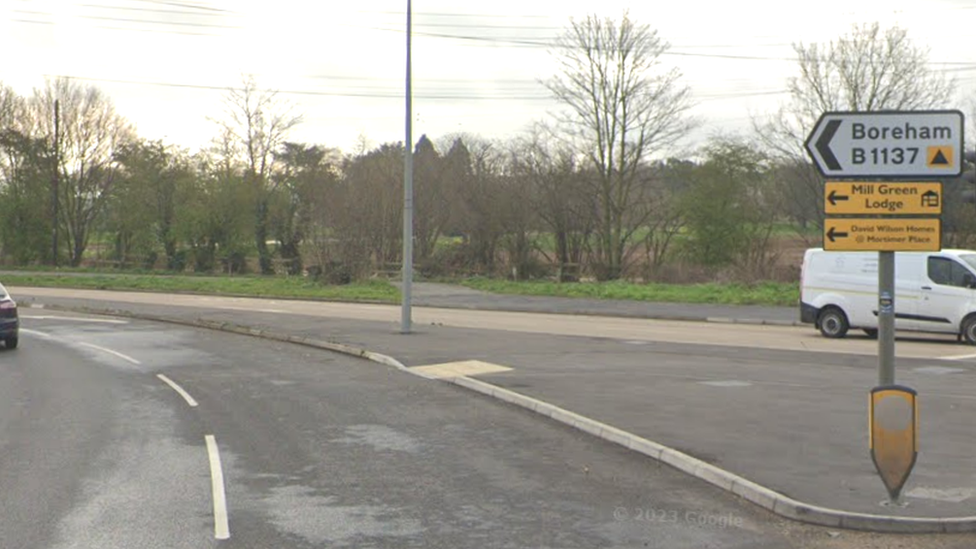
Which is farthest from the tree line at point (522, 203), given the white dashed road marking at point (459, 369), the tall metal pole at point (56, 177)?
the white dashed road marking at point (459, 369)

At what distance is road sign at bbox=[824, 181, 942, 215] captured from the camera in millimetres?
7852

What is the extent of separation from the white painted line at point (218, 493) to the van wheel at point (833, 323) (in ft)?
54.3

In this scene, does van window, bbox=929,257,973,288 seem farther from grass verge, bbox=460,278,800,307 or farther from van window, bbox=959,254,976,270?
grass verge, bbox=460,278,800,307

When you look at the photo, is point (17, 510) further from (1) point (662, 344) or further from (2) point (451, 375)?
(1) point (662, 344)

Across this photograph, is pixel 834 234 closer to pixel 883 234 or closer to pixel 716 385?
pixel 883 234

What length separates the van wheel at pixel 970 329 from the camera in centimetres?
2156

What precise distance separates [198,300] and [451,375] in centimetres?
2492

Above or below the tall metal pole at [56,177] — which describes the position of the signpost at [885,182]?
below

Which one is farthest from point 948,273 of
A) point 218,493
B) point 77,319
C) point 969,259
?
point 77,319

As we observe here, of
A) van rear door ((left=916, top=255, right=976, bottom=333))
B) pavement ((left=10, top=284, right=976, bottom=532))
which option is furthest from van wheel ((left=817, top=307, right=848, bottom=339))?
van rear door ((left=916, top=255, right=976, bottom=333))

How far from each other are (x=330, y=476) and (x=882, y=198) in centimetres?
518

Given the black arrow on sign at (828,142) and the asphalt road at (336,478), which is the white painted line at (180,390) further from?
the black arrow on sign at (828,142)

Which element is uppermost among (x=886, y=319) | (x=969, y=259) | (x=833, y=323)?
(x=969, y=259)

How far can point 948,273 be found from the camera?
21750 millimetres
